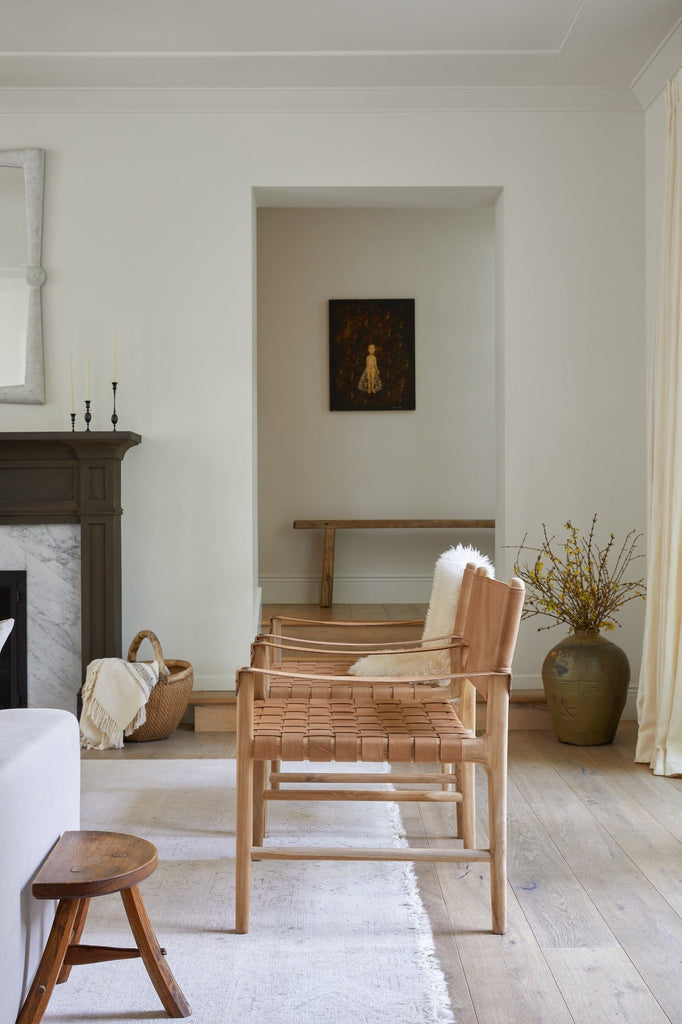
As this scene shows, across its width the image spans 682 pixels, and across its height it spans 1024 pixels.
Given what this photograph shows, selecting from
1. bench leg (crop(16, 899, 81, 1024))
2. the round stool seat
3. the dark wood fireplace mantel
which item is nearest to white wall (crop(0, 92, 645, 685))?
the dark wood fireplace mantel

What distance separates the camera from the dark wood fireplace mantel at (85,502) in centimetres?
417

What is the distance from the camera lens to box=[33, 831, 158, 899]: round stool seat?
1.62m

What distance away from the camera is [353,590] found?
6.51m

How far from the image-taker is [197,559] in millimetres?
4375

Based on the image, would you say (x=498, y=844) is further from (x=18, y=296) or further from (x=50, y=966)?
(x=18, y=296)

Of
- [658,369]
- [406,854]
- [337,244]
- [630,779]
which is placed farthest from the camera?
[337,244]

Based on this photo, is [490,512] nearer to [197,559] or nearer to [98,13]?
[197,559]

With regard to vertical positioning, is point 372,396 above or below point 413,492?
above

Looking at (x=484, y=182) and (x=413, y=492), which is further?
(x=413, y=492)

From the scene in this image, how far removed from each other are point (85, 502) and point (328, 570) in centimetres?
228

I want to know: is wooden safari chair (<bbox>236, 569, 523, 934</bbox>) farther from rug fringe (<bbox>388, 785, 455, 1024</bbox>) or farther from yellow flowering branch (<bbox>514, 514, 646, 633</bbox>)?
yellow flowering branch (<bbox>514, 514, 646, 633</bbox>)

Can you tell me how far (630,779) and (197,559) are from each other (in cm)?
211

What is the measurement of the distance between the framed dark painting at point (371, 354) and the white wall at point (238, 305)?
6.88 feet

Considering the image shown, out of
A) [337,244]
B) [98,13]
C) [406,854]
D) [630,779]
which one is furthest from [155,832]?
[337,244]
